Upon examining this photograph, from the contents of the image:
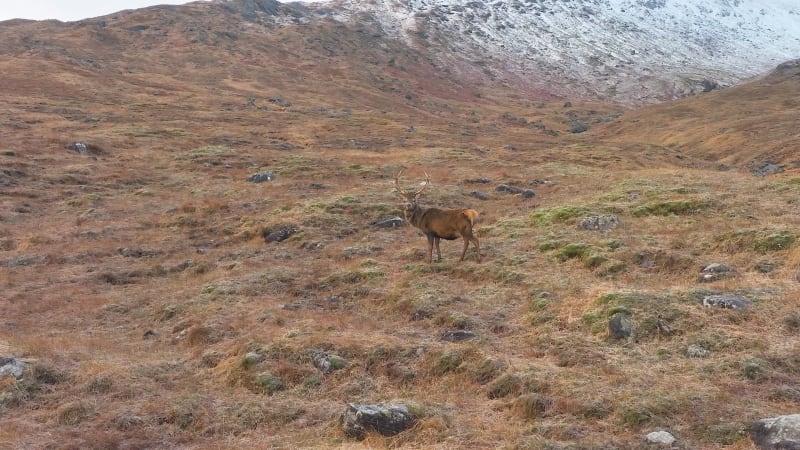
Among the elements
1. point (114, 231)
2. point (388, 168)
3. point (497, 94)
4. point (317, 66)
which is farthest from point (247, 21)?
point (114, 231)

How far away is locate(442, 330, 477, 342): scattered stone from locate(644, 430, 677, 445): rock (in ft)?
13.7

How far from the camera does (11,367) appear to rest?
970cm

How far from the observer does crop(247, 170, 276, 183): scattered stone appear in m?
32.4

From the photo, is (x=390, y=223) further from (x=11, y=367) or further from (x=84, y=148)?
(x=84, y=148)

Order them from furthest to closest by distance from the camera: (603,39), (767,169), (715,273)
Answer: (603,39) → (767,169) → (715,273)

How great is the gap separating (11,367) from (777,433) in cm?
1148

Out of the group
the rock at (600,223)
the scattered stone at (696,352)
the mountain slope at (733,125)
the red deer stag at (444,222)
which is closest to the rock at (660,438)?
the scattered stone at (696,352)

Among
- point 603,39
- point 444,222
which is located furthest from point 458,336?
point 603,39

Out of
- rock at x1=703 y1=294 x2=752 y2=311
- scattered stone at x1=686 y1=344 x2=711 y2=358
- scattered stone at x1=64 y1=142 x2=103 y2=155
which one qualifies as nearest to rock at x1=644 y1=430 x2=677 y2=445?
scattered stone at x1=686 y1=344 x2=711 y2=358

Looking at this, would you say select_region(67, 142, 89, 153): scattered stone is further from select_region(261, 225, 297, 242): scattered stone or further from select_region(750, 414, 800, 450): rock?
select_region(750, 414, 800, 450): rock

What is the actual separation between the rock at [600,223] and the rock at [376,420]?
37.4 ft

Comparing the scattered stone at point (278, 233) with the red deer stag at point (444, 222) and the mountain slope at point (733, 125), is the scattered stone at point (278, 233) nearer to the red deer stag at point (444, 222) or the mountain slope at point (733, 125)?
the red deer stag at point (444, 222)

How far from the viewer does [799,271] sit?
37.7 ft

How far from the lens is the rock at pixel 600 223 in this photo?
56.1 feet
